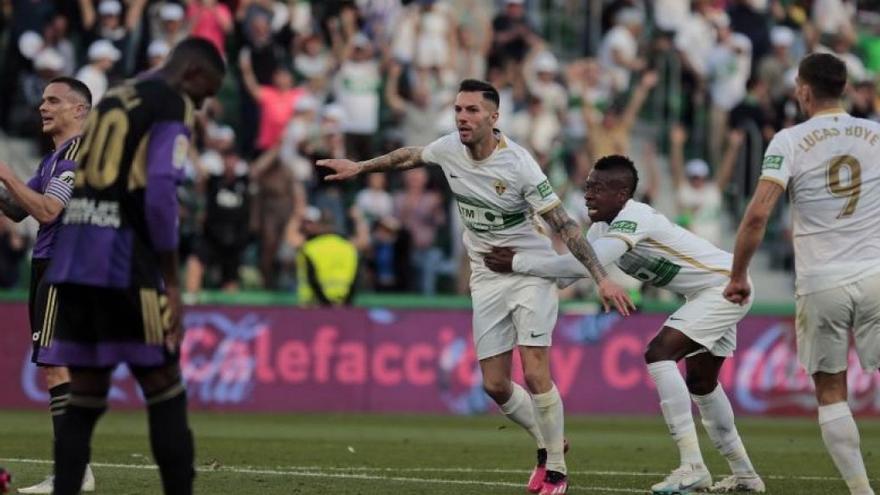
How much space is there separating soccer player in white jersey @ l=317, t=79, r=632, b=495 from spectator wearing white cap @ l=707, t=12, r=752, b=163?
50.3ft

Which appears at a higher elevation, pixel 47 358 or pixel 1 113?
pixel 1 113

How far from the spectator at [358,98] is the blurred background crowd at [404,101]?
0.09 feet

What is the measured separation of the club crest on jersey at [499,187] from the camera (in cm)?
1253

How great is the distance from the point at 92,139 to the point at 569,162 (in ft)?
56.7

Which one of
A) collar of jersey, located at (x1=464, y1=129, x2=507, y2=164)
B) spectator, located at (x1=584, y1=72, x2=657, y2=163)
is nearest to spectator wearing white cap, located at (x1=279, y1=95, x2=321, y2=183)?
spectator, located at (x1=584, y1=72, x2=657, y2=163)

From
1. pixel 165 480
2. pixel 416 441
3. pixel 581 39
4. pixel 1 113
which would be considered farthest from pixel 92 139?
pixel 581 39

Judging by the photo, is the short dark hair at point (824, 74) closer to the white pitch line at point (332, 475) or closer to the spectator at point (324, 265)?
the white pitch line at point (332, 475)

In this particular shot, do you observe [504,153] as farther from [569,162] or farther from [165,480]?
[569,162]

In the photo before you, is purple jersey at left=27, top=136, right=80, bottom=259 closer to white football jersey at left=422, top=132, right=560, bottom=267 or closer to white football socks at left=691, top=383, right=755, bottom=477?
white football jersey at left=422, top=132, right=560, bottom=267

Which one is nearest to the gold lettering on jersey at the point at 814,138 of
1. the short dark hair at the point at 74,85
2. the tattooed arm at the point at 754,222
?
the tattooed arm at the point at 754,222

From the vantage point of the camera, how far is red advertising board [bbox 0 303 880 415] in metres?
21.9

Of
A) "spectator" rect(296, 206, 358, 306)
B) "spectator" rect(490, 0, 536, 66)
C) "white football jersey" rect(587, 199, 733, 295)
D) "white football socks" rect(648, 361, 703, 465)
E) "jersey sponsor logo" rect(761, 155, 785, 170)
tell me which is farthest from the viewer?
"spectator" rect(490, 0, 536, 66)

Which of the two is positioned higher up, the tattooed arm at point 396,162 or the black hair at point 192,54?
the black hair at point 192,54

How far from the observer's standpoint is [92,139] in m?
8.76
